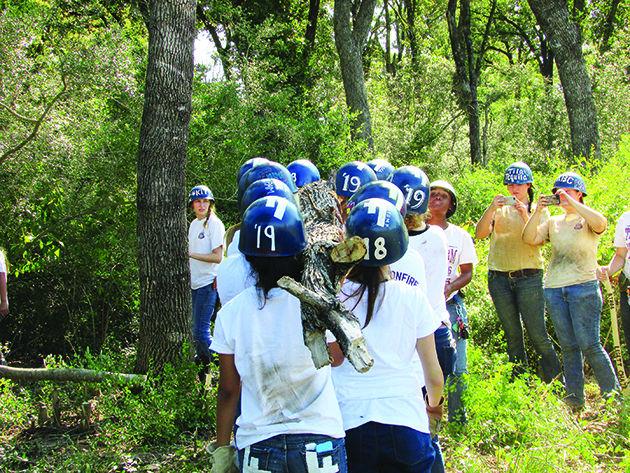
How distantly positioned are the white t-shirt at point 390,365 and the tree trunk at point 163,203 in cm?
345

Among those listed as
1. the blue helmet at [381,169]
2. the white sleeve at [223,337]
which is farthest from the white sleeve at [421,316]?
the blue helmet at [381,169]

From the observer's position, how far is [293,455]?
2.78 m

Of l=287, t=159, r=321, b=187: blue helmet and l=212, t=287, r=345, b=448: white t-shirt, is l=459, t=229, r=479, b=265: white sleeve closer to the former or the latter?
l=287, t=159, r=321, b=187: blue helmet

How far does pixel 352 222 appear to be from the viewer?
336 centimetres

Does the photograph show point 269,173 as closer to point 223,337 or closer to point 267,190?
point 267,190

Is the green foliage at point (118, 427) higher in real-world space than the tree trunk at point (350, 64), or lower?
lower

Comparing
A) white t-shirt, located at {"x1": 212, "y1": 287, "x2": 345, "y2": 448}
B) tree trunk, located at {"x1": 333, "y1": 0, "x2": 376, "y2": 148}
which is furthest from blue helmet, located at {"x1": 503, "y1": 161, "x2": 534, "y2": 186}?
tree trunk, located at {"x1": 333, "y1": 0, "x2": 376, "y2": 148}

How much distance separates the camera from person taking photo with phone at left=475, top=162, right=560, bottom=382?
22.0 ft

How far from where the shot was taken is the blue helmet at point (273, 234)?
2.96m

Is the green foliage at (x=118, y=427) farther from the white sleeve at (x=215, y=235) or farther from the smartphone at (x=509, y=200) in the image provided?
the smartphone at (x=509, y=200)

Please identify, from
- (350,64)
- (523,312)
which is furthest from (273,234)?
(350,64)

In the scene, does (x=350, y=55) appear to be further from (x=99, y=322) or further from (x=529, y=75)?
(x=529, y=75)

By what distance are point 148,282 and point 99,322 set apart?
3.79 meters

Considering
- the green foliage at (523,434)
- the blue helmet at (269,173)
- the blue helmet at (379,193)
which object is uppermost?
the blue helmet at (269,173)
